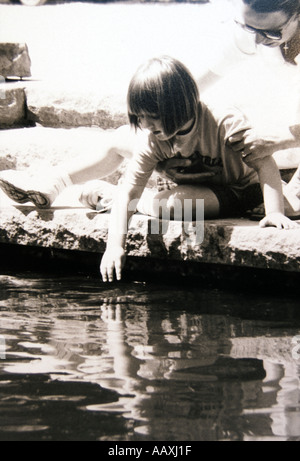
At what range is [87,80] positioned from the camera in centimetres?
468

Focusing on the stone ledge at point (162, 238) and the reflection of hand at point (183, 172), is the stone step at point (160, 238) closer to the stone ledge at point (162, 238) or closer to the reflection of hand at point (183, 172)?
the stone ledge at point (162, 238)

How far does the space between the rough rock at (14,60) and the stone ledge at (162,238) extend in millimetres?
1726

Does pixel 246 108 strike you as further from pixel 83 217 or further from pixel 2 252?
pixel 2 252

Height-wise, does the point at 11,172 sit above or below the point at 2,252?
above

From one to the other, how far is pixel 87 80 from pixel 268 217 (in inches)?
102

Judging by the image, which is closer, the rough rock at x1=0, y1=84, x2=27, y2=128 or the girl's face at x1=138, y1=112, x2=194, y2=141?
the girl's face at x1=138, y1=112, x2=194, y2=141

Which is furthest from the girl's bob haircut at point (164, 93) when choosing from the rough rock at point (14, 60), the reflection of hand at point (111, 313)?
the rough rock at point (14, 60)

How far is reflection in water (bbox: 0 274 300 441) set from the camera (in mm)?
1413

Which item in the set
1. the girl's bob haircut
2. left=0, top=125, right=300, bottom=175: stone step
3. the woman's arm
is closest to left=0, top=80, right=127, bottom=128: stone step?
left=0, top=125, right=300, bottom=175: stone step

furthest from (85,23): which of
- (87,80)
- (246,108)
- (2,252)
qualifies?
(2,252)

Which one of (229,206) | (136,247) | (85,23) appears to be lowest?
(136,247)

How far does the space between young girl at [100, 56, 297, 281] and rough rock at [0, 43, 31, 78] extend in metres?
2.21

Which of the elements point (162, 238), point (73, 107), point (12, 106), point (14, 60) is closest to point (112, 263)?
point (162, 238)

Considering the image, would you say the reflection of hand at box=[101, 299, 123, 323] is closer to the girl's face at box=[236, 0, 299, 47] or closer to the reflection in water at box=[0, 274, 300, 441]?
the reflection in water at box=[0, 274, 300, 441]
